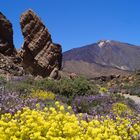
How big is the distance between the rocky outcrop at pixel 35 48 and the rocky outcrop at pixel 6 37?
0.90m

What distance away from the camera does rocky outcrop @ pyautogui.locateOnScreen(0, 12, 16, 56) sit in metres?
25.3

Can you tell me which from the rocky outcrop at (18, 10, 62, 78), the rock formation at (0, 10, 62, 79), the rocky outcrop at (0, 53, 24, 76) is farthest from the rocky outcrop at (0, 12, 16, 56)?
the rocky outcrop at (18, 10, 62, 78)

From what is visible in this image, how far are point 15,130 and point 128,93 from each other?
2087 centimetres

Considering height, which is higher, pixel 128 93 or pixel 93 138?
pixel 128 93

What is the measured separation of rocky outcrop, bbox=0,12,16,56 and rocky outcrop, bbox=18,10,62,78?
90cm

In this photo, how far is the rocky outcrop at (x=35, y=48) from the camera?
26.3 m

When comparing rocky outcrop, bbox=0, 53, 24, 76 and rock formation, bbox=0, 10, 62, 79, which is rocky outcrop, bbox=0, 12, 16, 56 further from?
rocky outcrop, bbox=0, 53, 24, 76

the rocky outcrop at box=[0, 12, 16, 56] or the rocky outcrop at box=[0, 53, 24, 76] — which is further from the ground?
the rocky outcrop at box=[0, 12, 16, 56]

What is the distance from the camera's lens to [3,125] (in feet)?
21.5

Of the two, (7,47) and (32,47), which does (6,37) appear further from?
(32,47)

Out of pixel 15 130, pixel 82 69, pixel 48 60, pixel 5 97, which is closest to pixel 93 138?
pixel 15 130

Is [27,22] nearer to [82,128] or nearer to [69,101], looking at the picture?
[69,101]

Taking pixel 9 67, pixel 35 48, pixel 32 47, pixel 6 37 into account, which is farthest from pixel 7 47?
pixel 9 67

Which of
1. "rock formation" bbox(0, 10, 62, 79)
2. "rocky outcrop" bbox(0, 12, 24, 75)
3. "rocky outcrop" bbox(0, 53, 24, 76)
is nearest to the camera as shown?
"rocky outcrop" bbox(0, 53, 24, 76)
